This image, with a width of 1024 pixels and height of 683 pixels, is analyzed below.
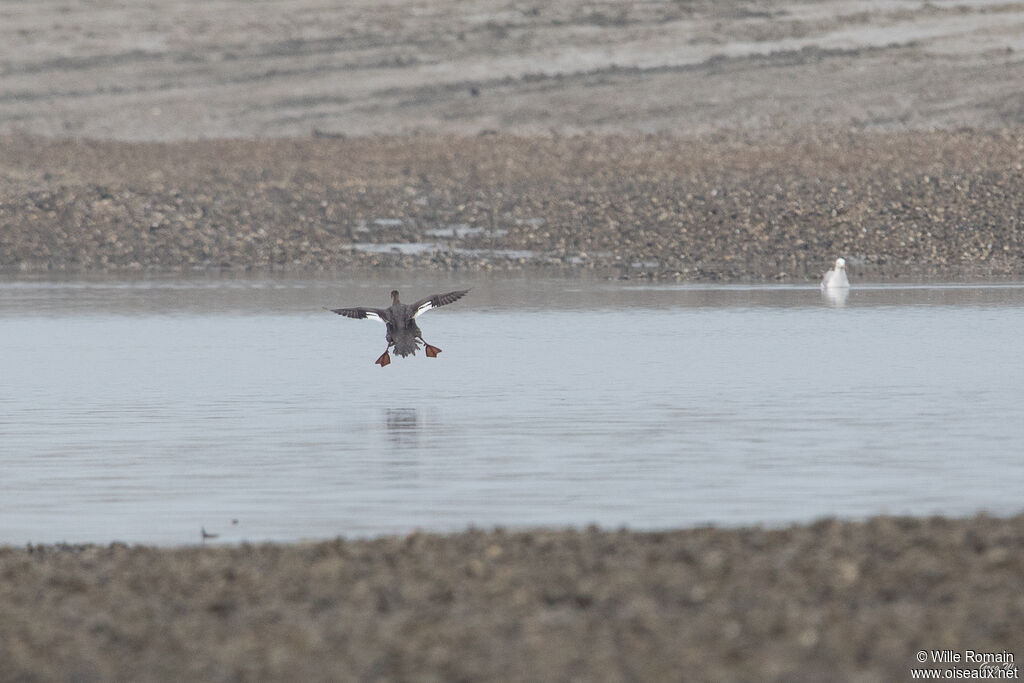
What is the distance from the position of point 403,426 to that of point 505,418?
37.8 inches

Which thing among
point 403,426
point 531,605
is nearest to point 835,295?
point 403,426

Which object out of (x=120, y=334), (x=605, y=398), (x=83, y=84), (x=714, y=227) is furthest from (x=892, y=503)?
(x=83, y=84)

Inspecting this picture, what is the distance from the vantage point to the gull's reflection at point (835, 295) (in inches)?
1177

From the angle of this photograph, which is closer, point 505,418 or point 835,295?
point 505,418

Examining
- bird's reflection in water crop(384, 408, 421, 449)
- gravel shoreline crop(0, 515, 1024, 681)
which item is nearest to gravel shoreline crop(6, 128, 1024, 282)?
bird's reflection in water crop(384, 408, 421, 449)

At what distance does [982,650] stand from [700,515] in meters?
3.94

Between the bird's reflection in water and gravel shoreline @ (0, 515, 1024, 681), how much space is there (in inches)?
180

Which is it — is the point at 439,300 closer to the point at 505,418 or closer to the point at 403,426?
the point at 505,418

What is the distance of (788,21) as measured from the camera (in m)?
75.9

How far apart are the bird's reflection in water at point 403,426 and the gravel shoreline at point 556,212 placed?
19.4 m

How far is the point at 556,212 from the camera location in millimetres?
44438

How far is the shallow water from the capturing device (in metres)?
12.0

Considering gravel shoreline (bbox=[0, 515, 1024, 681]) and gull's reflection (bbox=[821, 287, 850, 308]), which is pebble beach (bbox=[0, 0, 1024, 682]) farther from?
gull's reflection (bbox=[821, 287, 850, 308])

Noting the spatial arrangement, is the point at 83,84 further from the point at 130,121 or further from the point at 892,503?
the point at 892,503
